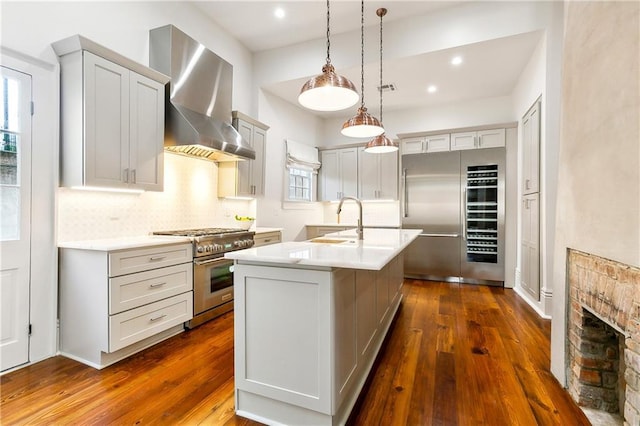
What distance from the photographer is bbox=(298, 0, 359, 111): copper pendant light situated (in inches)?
72.6

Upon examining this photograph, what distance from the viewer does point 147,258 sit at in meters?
2.51

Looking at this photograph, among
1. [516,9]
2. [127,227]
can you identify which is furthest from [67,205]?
[516,9]

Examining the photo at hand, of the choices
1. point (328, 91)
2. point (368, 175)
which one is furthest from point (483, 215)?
point (328, 91)

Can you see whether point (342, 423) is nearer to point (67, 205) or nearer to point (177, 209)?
point (67, 205)

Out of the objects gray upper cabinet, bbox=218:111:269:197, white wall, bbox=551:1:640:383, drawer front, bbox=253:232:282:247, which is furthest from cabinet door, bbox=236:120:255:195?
white wall, bbox=551:1:640:383

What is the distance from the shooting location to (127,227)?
9.70ft

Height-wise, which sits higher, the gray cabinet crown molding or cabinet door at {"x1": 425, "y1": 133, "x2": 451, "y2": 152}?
the gray cabinet crown molding

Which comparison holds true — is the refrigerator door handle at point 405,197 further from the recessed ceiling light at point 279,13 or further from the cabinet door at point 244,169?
the recessed ceiling light at point 279,13

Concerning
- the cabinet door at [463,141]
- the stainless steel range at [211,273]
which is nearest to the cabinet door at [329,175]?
the cabinet door at [463,141]

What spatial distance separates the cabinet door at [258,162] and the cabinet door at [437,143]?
264 cm

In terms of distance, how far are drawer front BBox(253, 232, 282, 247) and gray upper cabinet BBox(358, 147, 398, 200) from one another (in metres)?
2.01

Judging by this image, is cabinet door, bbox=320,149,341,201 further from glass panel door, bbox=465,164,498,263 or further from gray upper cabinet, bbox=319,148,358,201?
glass panel door, bbox=465,164,498,263

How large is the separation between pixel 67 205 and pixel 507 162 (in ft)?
17.4

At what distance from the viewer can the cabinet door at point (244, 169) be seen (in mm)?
3970
